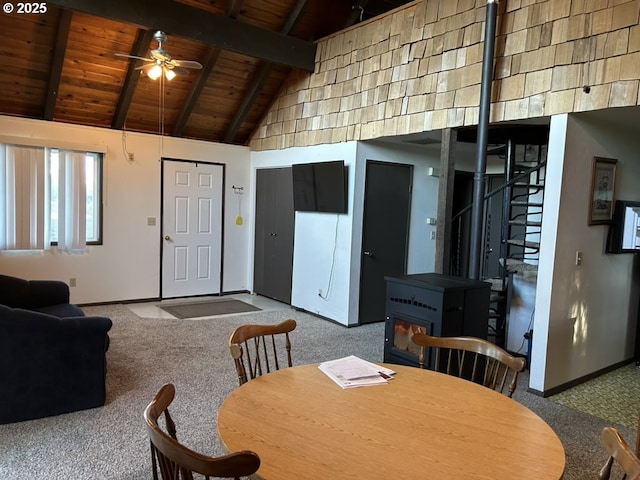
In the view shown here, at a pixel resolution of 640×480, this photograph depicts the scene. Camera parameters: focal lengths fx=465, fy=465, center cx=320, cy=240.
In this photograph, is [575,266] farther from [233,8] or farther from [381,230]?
[233,8]

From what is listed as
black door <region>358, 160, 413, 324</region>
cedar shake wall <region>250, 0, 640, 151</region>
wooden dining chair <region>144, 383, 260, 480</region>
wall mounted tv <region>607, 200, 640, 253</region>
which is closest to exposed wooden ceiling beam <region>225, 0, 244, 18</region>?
cedar shake wall <region>250, 0, 640, 151</region>

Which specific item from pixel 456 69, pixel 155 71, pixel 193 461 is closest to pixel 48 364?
pixel 193 461

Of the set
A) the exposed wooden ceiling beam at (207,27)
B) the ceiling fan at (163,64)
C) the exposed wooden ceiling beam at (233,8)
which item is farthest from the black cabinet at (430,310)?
the exposed wooden ceiling beam at (233,8)

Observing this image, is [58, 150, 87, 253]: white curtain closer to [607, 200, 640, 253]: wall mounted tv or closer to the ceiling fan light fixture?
the ceiling fan light fixture

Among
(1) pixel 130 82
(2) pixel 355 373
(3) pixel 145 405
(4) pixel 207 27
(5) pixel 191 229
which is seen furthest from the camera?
(5) pixel 191 229

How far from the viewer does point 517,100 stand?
3.90 metres

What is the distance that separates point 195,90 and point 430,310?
431 centimetres

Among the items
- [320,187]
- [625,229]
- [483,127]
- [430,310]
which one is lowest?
[430,310]

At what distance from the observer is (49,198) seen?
5.60 m

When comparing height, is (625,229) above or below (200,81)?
below

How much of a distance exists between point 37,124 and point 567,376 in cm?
Answer: 625

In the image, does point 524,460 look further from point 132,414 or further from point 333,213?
point 333,213

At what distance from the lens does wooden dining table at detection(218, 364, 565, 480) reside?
50.1 inches

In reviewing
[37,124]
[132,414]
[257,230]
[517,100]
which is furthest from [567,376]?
[37,124]
